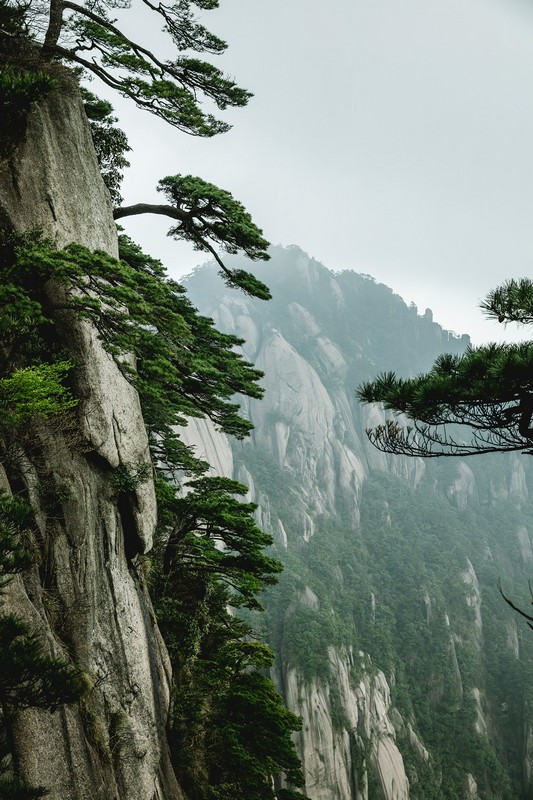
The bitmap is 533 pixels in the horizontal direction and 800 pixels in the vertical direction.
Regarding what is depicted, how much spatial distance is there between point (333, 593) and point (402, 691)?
14346mm

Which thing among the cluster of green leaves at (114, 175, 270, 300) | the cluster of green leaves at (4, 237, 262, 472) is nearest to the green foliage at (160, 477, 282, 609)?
the cluster of green leaves at (4, 237, 262, 472)

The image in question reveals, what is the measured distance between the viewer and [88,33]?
7426mm

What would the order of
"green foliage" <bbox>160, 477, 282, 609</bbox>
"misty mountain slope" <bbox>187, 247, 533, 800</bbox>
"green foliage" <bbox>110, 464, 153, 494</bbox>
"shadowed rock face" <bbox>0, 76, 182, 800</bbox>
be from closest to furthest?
"shadowed rock face" <bbox>0, 76, 182, 800</bbox>, "green foliage" <bbox>110, 464, 153, 494</bbox>, "green foliage" <bbox>160, 477, 282, 609</bbox>, "misty mountain slope" <bbox>187, 247, 533, 800</bbox>

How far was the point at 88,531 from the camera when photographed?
Result: 6855mm

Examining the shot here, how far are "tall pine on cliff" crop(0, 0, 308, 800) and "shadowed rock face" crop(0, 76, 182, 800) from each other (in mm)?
319

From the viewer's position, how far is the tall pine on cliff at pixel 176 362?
17.9 feet

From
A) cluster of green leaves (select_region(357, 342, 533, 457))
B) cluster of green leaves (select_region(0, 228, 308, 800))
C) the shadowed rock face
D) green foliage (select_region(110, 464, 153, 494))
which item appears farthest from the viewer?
cluster of green leaves (select_region(0, 228, 308, 800))

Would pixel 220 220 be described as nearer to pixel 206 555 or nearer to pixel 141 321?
pixel 141 321

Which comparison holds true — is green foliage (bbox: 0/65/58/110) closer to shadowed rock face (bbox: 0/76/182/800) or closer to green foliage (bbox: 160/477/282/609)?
shadowed rock face (bbox: 0/76/182/800)

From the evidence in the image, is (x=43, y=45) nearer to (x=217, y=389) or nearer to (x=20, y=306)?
(x=20, y=306)

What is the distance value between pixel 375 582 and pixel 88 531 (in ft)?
236

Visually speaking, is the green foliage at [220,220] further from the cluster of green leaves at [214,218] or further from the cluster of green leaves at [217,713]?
the cluster of green leaves at [217,713]

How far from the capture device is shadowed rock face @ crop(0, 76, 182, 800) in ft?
19.4

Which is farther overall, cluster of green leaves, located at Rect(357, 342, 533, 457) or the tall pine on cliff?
the tall pine on cliff
